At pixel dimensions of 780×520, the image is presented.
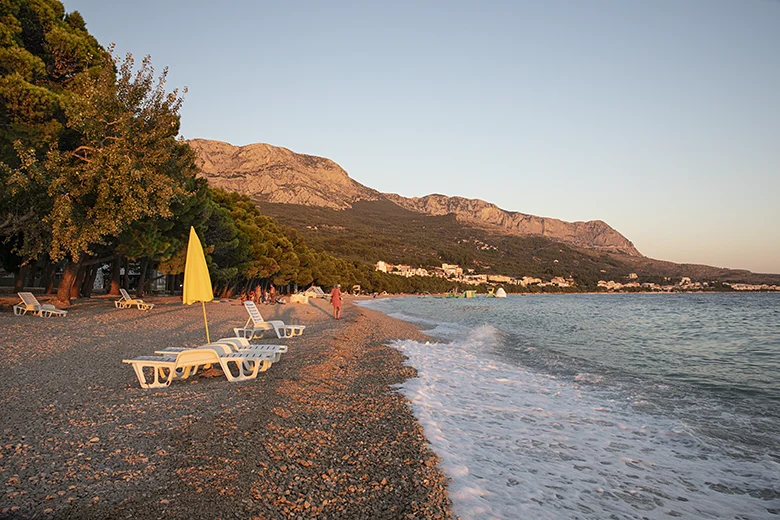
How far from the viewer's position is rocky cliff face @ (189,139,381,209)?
500ft

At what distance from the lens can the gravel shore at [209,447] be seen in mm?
3566

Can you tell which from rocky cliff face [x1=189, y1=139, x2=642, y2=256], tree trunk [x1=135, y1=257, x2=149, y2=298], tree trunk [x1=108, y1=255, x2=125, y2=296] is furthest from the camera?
rocky cliff face [x1=189, y1=139, x2=642, y2=256]

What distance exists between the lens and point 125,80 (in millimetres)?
16578

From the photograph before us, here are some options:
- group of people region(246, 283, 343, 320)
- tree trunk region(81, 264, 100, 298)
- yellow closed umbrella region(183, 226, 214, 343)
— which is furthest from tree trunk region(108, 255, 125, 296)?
yellow closed umbrella region(183, 226, 214, 343)

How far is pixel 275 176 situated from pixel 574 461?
161342 millimetres

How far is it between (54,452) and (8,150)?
15.4 m

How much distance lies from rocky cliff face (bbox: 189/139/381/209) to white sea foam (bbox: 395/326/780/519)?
474 feet

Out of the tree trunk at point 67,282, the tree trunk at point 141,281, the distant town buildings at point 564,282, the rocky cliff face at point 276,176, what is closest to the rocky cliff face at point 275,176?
the rocky cliff face at point 276,176

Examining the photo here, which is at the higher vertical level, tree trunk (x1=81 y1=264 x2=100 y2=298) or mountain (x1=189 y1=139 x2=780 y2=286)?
mountain (x1=189 y1=139 x2=780 y2=286)

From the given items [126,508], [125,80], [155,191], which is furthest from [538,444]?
[125,80]

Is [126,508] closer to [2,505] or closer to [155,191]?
[2,505]

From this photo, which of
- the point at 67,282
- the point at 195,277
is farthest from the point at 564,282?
the point at 195,277

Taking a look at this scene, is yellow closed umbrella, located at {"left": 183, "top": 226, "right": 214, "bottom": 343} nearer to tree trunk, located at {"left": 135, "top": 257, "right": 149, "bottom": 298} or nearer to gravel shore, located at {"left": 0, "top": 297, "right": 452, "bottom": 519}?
gravel shore, located at {"left": 0, "top": 297, "right": 452, "bottom": 519}

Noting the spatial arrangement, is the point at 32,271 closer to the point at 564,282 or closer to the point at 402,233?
the point at 402,233
